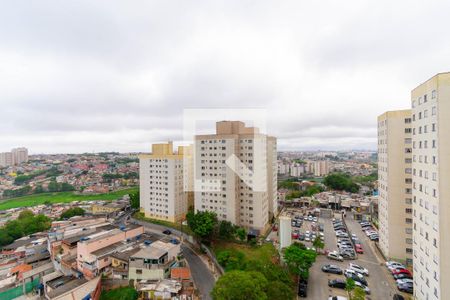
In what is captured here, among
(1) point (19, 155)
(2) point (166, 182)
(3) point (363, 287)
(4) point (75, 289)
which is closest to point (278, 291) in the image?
(3) point (363, 287)

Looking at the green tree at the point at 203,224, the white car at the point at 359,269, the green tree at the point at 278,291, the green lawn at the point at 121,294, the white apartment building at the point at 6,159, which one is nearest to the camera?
the green tree at the point at 278,291

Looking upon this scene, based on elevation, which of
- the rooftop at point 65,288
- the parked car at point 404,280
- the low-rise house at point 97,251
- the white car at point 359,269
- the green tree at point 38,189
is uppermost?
the low-rise house at point 97,251

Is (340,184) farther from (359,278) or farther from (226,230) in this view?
(226,230)

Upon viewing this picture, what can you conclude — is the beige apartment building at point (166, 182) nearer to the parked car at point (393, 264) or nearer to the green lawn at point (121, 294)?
the green lawn at point (121, 294)

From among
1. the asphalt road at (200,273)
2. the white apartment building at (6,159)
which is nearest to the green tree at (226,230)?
the asphalt road at (200,273)

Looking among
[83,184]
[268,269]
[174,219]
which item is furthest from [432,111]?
[83,184]

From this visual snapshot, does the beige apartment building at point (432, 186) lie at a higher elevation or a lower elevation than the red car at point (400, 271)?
higher
